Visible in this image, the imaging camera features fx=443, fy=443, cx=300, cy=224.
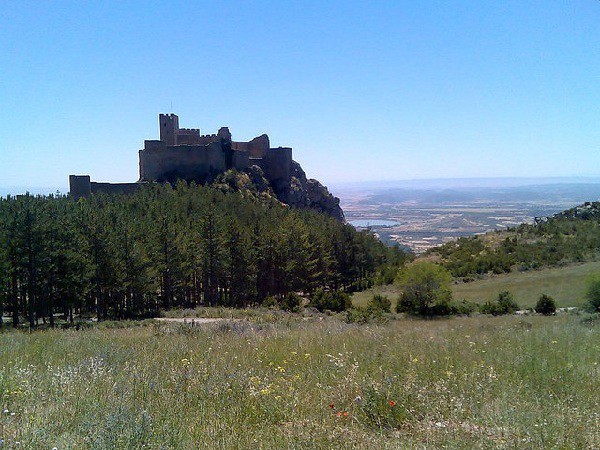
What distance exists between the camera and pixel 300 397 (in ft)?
17.2

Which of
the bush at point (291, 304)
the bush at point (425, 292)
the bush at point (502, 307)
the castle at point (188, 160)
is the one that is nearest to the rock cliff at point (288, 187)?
the castle at point (188, 160)

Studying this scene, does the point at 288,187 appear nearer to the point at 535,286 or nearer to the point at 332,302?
the point at 332,302

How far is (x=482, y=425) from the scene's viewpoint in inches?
174

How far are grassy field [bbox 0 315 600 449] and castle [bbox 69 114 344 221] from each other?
219 feet

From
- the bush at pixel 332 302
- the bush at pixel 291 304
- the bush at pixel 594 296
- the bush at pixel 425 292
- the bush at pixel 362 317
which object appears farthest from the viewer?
the bush at pixel 332 302

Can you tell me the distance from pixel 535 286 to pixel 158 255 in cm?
3222

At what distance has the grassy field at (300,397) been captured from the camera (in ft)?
13.2

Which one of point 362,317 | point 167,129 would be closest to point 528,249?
point 362,317

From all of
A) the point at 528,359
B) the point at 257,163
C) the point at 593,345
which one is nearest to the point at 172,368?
the point at 528,359

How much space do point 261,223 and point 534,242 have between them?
3425 centimetres

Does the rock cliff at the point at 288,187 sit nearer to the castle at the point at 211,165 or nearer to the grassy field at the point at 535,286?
the castle at the point at 211,165

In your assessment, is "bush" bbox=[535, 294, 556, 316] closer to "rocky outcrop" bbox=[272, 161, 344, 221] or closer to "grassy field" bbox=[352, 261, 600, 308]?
"grassy field" bbox=[352, 261, 600, 308]

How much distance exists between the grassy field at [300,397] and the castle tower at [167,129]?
83.4 metres

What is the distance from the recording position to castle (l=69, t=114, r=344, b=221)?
74.9 meters
